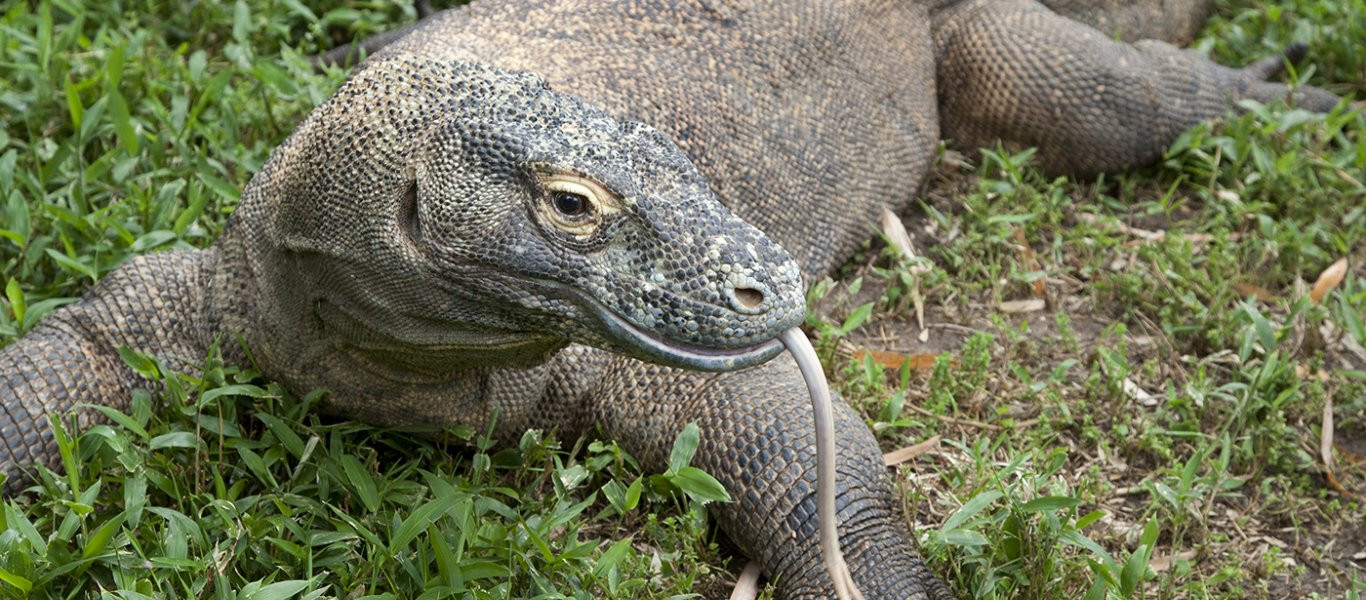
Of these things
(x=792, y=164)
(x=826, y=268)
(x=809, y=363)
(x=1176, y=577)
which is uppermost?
(x=809, y=363)

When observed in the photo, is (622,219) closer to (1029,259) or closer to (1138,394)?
(1138,394)

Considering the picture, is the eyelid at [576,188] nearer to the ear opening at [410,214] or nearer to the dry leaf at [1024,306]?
the ear opening at [410,214]

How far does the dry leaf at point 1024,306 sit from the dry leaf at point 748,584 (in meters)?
1.58

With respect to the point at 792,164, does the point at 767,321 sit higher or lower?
higher

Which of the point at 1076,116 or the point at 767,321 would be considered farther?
the point at 1076,116

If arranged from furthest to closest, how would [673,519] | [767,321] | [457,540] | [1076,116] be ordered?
[1076,116] → [673,519] → [457,540] → [767,321]

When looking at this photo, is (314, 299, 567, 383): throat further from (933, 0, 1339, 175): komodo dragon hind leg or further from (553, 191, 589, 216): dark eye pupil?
(933, 0, 1339, 175): komodo dragon hind leg

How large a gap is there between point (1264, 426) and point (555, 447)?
1.98 m

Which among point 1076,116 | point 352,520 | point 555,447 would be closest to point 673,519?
point 555,447

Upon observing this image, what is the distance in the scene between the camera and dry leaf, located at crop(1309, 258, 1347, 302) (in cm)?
486

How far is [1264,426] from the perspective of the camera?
4.15 meters

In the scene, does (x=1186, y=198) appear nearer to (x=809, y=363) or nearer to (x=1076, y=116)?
(x=1076, y=116)

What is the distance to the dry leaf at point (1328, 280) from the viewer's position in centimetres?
486

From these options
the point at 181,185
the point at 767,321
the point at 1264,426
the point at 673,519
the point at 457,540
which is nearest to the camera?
the point at 767,321
